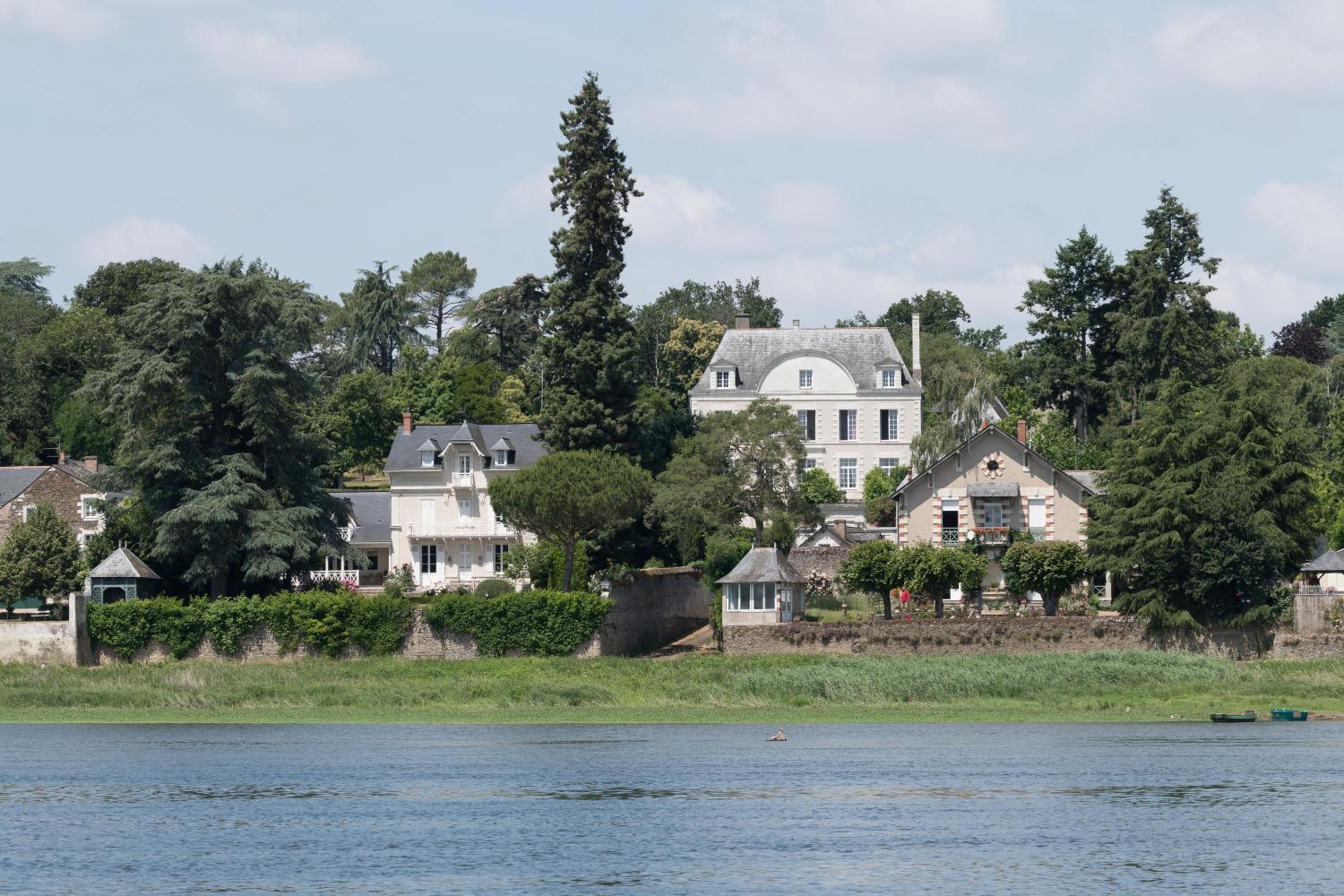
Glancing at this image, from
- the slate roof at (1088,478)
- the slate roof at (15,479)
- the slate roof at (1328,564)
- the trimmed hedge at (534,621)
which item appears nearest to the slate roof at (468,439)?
the slate roof at (15,479)

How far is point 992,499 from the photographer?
81.3 meters

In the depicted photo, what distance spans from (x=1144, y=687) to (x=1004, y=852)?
29.1 m

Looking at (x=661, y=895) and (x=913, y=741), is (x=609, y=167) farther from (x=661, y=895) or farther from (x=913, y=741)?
(x=661, y=895)

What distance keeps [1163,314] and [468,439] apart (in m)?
36.0

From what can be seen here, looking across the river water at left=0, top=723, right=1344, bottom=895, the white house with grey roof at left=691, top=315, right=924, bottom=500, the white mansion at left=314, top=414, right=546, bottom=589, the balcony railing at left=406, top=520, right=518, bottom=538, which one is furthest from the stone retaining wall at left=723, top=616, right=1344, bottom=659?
the white house with grey roof at left=691, top=315, right=924, bottom=500

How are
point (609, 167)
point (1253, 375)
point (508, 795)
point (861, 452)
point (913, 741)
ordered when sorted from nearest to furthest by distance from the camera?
point (508, 795) → point (913, 741) → point (1253, 375) → point (609, 167) → point (861, 452)

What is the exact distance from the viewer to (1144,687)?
6456cm

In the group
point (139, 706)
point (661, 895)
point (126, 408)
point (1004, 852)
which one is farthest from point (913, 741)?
point (126, 408)

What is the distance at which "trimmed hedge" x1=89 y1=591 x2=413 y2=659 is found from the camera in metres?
73.6

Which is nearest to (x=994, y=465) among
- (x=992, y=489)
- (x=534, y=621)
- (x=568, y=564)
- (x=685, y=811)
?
(x=992, y=489)

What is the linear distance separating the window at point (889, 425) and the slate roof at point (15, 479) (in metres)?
44.3

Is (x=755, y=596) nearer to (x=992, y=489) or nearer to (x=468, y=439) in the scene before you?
(x=992, y=489)

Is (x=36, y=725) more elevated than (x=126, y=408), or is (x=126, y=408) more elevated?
(x=126, y=408)

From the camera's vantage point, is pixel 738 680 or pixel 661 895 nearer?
pixel 661 895
